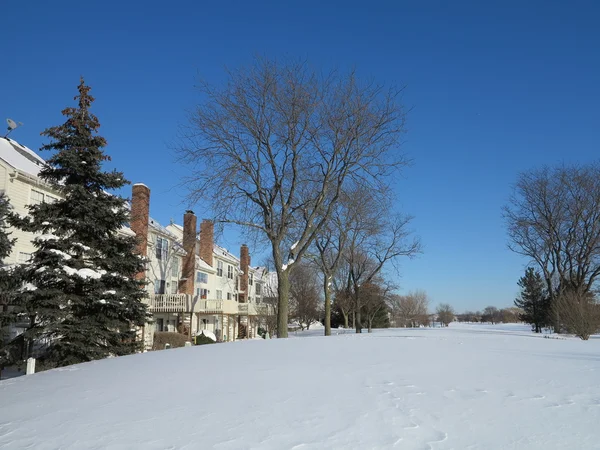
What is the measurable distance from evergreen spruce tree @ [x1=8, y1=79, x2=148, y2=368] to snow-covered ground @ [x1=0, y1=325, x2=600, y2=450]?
6395 mm

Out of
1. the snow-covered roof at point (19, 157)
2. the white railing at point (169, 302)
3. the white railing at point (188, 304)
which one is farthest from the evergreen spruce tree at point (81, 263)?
the white railing at point (169, 302)

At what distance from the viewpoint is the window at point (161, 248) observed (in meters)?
33.6

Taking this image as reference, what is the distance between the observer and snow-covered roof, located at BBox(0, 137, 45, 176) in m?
21.7

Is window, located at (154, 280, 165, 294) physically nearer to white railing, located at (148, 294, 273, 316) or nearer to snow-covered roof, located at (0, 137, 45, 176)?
white railing, located at (148, 294, 273, 316)

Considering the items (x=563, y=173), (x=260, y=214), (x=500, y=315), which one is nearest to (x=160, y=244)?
(x=260, y=214)

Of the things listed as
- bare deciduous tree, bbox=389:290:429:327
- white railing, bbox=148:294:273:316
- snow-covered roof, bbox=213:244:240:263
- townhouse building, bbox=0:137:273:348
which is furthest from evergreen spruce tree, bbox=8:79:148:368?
bare deciduous tree, bbox=389:290:429:327

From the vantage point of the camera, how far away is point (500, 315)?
6102 inches

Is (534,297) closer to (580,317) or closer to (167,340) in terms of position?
(580,317)

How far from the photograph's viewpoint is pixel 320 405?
205 inches

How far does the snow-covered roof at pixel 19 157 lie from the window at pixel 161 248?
32.4ft

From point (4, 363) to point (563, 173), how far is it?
112ft

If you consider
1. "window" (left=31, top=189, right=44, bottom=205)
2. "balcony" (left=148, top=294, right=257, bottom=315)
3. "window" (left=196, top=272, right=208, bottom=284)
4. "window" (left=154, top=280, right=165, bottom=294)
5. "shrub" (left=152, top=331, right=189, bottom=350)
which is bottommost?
"shrub" (left=152, top=331, right=189, bottom=350)

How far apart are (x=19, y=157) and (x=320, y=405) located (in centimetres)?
2362

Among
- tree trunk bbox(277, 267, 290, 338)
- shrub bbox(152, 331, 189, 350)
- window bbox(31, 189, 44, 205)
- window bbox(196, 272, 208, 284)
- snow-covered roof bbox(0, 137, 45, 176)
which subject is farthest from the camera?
window bbox(196, 272, 208, 284)
